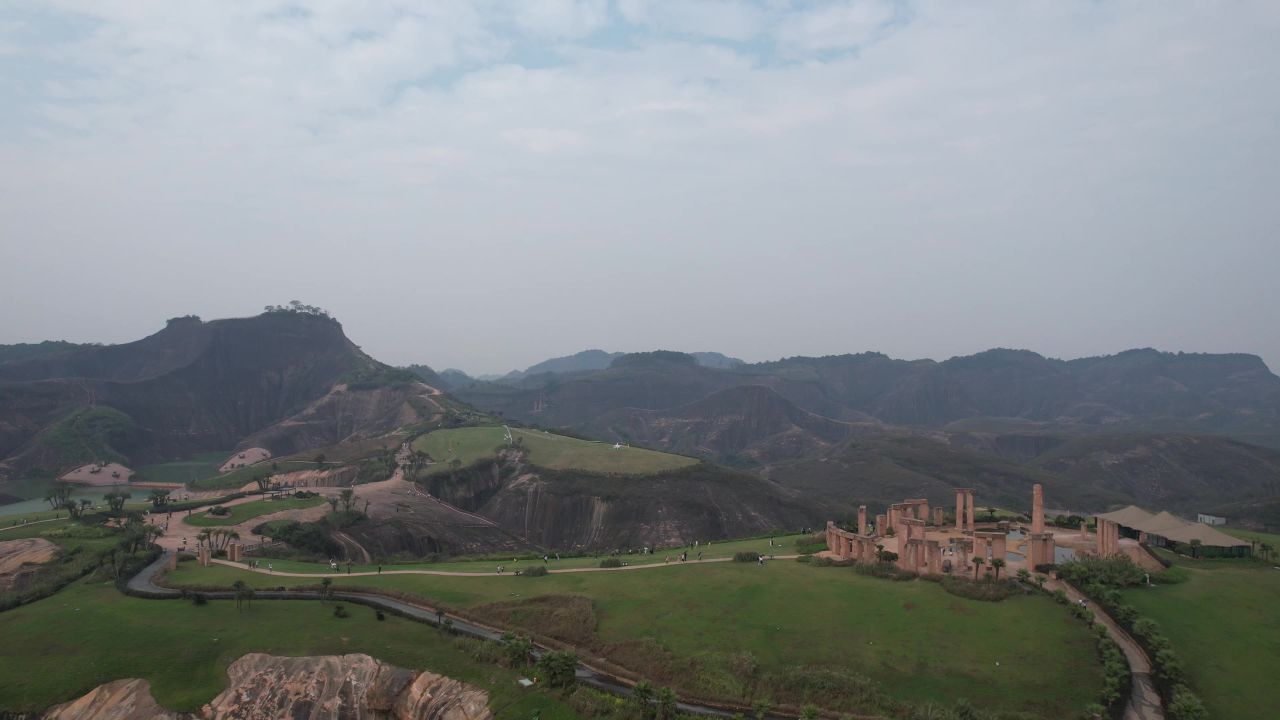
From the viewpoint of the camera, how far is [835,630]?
120 feet

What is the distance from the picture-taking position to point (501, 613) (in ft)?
137

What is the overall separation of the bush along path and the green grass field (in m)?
57.5

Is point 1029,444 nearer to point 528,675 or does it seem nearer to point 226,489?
point 226,489

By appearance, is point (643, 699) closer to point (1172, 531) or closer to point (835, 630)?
point (835, 630)

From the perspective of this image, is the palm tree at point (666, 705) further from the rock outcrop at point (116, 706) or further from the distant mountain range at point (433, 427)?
the distant mountain range at point (433, 427)

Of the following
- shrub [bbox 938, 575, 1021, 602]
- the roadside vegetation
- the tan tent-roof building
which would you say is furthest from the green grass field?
shrub [bbox 938, 575, 1021, 602]

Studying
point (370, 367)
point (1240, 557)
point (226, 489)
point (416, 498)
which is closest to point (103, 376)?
point (370, 367)

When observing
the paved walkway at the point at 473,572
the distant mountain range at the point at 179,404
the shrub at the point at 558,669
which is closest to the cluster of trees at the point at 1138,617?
the paved walkway at the point at 473,572

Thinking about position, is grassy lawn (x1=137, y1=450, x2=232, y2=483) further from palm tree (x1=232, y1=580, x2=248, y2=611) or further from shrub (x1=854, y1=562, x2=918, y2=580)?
shrub (x1=854, y1=562, x2=918, y2=580)

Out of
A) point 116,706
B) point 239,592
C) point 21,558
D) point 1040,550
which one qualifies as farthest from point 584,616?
point 21,558

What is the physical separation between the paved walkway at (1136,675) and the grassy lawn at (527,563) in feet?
66.5

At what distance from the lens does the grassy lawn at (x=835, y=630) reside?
31828 mm

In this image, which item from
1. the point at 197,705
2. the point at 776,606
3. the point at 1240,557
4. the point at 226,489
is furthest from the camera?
the point at 226,489

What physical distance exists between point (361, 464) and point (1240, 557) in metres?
98.8
